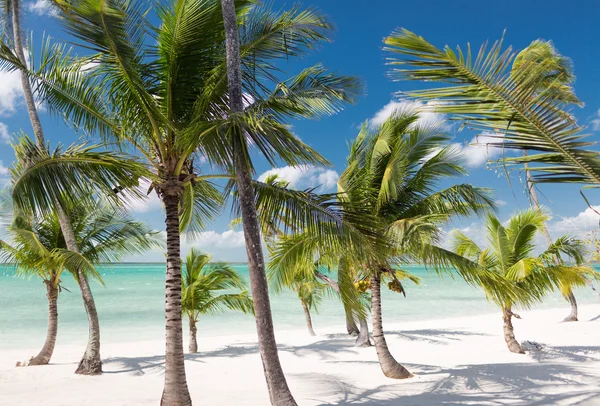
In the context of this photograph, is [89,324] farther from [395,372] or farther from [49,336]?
[395,372]

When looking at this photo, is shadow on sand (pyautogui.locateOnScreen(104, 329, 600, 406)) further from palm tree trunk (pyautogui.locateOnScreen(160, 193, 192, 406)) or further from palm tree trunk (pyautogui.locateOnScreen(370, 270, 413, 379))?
palm tree trunk (pyautogui.locateOnScreen(160, 193, 192, 406))

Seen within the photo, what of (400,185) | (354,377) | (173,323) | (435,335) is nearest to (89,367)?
(173,323)

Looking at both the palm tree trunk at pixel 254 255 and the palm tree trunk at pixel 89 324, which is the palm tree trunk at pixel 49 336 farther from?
the palm tree trunk at pixel 254 255

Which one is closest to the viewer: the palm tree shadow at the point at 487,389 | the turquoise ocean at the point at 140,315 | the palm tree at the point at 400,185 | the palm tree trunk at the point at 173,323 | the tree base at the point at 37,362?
the palm tree trunk at the point at 173,323

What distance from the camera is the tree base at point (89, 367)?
962 centimetres

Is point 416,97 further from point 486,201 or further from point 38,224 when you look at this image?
point 38,224

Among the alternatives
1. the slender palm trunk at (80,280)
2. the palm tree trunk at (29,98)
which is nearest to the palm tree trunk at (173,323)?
the slender palm trunk at (80,280)

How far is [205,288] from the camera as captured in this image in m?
13.6

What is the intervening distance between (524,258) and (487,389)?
4.45 meters

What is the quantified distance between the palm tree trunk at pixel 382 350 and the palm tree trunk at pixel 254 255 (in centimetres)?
398

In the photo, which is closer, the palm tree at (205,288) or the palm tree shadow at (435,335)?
the palm tree at (205,288)

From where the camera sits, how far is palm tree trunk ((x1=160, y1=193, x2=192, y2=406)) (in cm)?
602

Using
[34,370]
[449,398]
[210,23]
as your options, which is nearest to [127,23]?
[210,23]

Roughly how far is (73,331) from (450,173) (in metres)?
21.1
